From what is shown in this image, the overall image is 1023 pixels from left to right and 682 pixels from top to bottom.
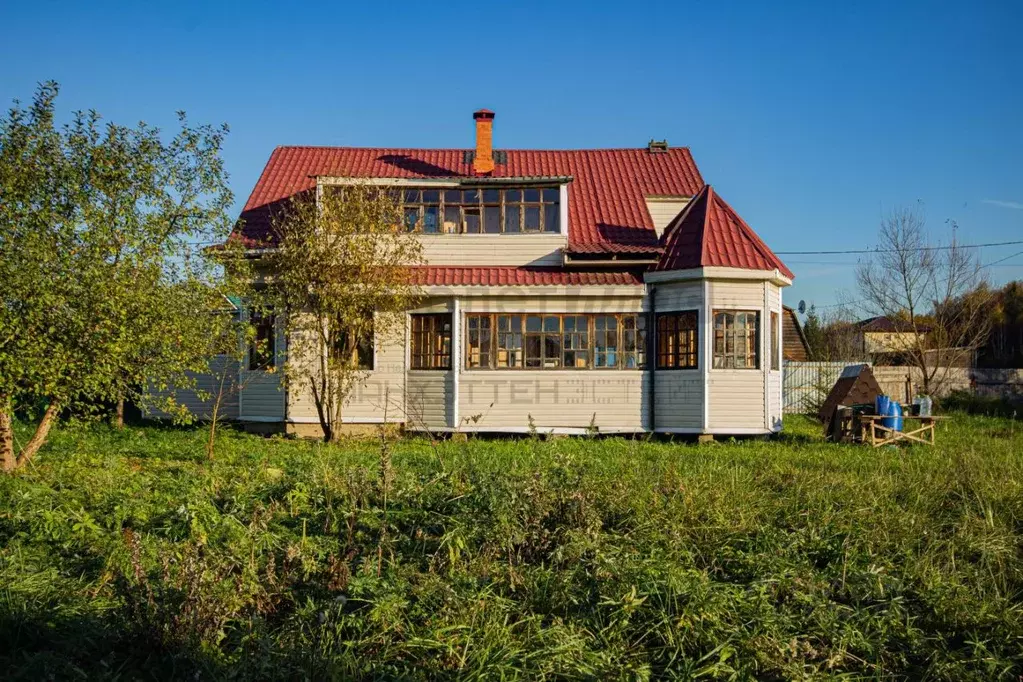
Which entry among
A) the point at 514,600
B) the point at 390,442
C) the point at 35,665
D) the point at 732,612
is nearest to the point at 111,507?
the point at 35,665

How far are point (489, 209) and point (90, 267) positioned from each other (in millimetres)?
8837

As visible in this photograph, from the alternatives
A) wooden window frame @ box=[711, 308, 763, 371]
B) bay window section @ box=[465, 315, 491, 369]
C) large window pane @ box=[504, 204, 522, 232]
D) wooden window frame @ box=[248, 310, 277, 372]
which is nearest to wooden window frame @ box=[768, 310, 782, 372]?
wooden window frame @ box=[711, 308, 763, 371]

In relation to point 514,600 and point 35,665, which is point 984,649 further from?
point 35,665

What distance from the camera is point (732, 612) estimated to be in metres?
5.65

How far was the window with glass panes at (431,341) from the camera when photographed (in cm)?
1697

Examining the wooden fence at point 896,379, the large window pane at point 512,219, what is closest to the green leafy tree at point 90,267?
the large window pane at point 512,219

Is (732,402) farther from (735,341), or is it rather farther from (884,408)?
(884,408)

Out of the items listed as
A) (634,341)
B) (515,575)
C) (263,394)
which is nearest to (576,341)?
(634,341)

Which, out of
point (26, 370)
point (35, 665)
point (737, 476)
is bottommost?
point (35, 665)

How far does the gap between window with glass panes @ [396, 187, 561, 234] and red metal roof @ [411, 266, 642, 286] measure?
89cm

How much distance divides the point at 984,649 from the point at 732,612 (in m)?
1.52

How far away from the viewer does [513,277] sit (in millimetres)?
16797

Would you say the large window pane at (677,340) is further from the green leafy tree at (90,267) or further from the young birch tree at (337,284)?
the green leafy tree at (90,267)

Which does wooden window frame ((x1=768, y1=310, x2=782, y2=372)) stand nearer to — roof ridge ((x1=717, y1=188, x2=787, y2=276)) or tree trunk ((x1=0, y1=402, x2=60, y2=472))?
roof ridge ((x1=717, y1=188, x2=787, y2=276))
